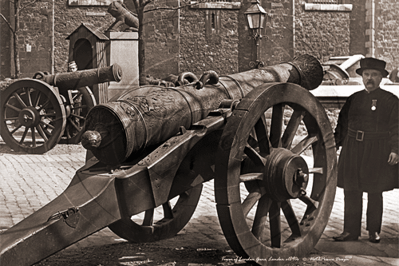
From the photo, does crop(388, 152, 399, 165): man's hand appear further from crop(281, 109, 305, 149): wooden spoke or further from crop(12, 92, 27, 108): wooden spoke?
crop(12, 92, 27, 108): wooden spoke

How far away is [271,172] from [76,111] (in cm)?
636

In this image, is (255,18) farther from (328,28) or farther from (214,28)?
(328,28)

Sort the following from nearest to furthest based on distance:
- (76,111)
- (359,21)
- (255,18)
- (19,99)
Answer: (255,18)
(359,21)
(19,99)
(76,111)

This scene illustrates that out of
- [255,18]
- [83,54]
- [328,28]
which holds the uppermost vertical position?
[328,28]

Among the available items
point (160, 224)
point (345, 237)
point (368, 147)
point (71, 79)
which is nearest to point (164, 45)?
point (71, 79)

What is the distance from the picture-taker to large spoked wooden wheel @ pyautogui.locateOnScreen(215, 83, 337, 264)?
2994mm

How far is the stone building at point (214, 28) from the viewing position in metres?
7.70

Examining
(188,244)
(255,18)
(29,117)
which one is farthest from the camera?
(29,117)

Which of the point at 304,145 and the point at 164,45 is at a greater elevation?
the point at 164,45

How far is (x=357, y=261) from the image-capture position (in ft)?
11.5

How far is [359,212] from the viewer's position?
4.11 m

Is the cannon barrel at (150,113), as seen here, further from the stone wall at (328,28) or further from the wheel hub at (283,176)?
the stone wall at (328,28)

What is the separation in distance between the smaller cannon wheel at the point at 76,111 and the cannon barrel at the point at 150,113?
17.8ft

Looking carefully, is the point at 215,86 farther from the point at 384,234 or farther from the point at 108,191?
the point at 384,234
